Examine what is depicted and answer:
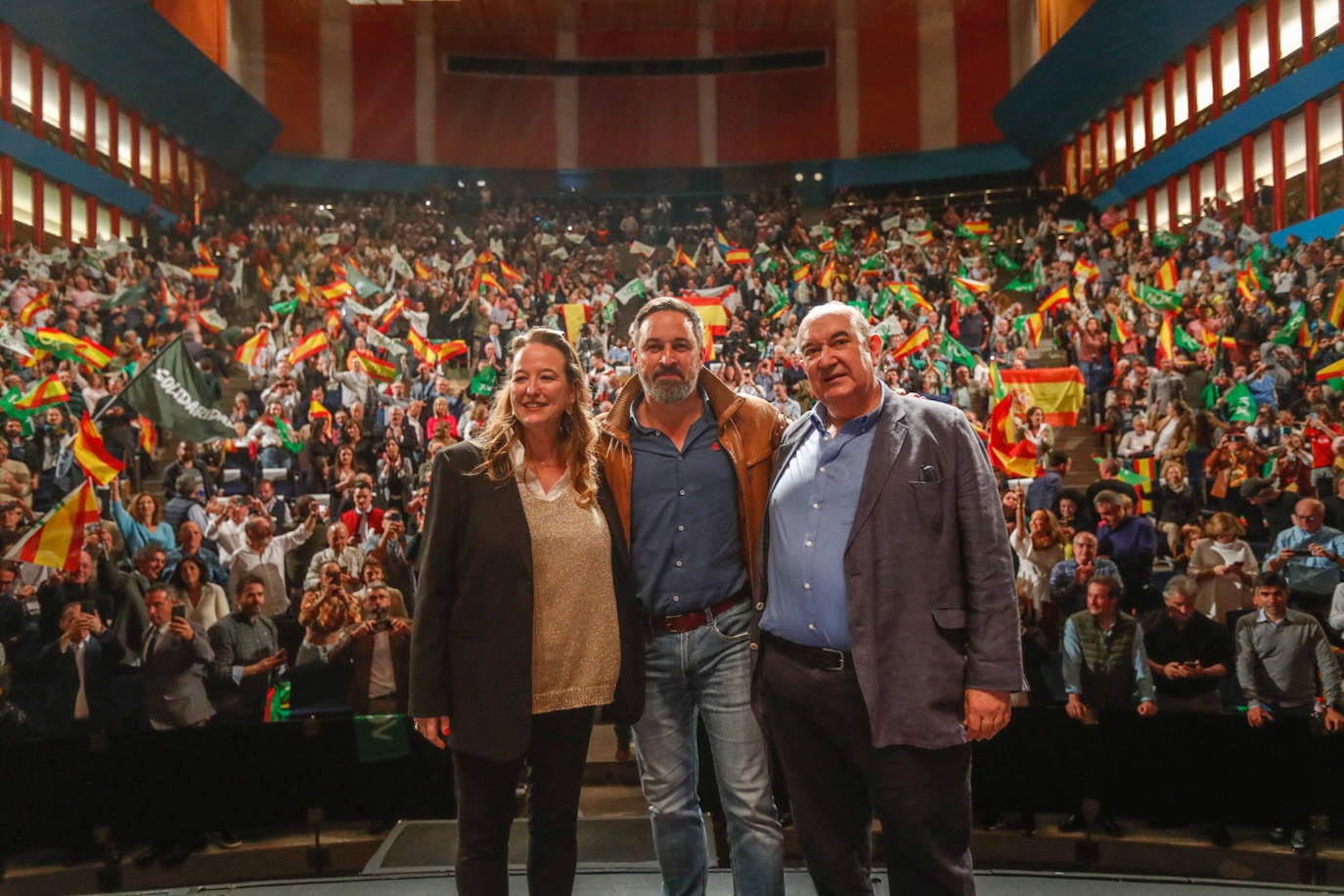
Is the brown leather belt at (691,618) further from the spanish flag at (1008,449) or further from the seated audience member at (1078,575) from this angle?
the spanish flag at (1008,449)

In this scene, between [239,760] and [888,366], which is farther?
[888,366]

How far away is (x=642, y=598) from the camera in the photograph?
1796 millimetres

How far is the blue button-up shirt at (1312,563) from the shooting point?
462cm

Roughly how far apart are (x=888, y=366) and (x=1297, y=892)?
4011 millimetres

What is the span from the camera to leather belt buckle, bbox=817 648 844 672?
1.61 metres

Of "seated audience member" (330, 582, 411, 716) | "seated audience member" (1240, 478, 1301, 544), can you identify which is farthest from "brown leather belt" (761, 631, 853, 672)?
"seated audience member" (1240, 478, 1301, 544)

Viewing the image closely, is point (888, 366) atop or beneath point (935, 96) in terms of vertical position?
A: beneath

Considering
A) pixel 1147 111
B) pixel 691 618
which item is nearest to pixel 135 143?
pixel 691 618

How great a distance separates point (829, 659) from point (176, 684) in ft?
11.8

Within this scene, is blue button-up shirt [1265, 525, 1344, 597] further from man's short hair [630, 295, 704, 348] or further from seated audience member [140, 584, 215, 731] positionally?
seated audience member [140, 584, 215, 731]

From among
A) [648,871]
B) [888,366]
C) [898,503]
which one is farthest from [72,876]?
[888,366]

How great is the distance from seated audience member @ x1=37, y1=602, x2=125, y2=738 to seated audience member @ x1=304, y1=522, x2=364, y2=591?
0.97m

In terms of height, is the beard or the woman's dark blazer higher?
the beard

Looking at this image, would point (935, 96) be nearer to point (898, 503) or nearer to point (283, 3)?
point (283, 3)
